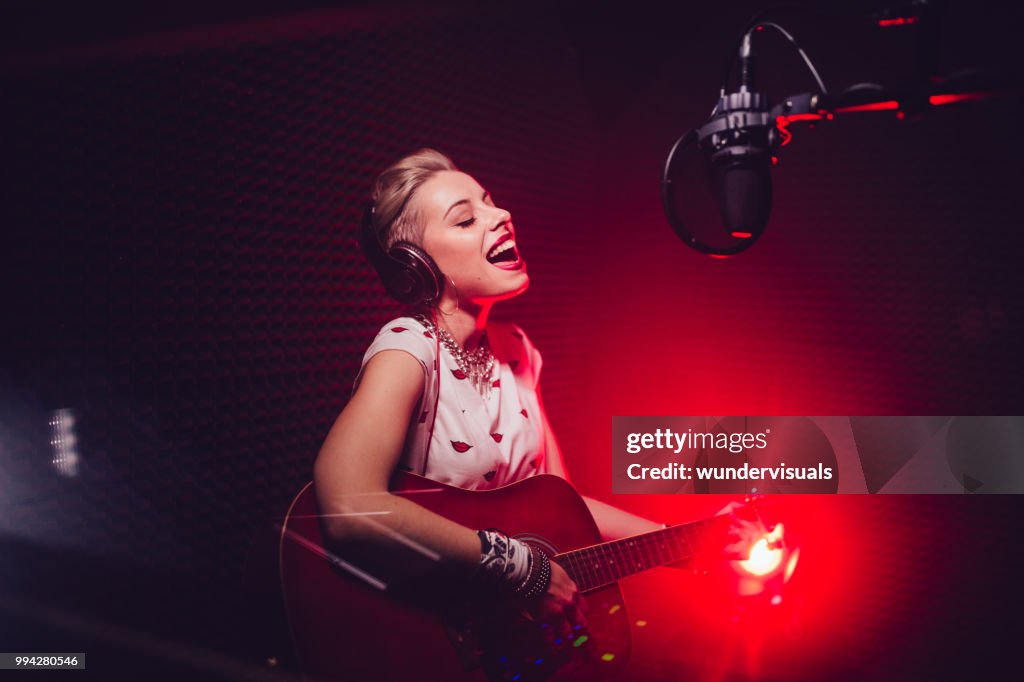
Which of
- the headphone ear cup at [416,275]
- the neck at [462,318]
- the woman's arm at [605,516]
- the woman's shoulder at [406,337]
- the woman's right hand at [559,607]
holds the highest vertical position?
the headphone ear cup at [416,275]

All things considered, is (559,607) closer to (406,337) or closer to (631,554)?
(631,554)

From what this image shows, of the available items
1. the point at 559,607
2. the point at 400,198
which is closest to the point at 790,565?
the point at 559,607

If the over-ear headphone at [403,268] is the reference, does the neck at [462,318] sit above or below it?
below

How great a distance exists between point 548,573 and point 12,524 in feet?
3.55

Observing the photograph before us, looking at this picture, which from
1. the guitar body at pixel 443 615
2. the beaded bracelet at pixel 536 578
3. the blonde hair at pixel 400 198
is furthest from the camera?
the blonde hair at pixel 400 198

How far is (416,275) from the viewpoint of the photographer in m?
1.41

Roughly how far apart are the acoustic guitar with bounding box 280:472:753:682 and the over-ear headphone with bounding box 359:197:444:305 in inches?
18.1

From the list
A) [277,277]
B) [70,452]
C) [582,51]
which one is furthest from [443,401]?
[582,51]

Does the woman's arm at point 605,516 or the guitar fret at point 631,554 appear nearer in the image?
the guitar fret at point 631,554

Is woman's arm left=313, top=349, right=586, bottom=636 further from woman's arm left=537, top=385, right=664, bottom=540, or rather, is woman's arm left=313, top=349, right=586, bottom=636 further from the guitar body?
woman's arm left=537, top=385, right=664, bottom=540

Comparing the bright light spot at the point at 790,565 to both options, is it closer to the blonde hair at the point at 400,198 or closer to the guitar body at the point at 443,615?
the guitar body at the point at 443,615

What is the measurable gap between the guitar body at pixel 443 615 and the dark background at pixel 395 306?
0.14 metres

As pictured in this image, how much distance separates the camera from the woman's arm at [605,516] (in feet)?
5.30

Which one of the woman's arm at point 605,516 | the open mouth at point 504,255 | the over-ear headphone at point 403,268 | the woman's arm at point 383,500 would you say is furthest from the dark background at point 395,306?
the woman's arm at point 605,516
